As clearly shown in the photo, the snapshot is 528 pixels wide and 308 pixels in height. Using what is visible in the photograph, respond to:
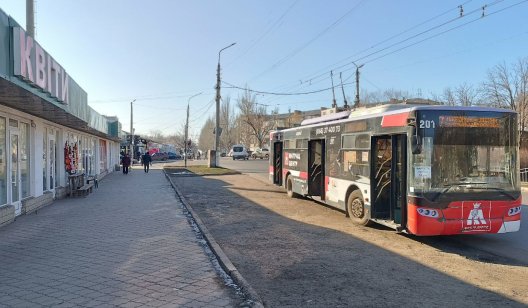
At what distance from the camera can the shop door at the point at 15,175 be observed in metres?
11.1

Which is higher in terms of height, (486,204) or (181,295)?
(486,204)

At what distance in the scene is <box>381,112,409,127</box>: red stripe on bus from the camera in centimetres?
892

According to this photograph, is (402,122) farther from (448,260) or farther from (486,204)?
(448,260)

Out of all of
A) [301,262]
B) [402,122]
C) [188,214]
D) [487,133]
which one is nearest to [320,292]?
[301,262]

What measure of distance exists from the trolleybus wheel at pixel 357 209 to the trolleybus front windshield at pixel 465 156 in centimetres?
223

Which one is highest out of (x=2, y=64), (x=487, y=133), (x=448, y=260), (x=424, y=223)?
(x=2, y=64)

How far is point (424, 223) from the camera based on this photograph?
8.38 metres

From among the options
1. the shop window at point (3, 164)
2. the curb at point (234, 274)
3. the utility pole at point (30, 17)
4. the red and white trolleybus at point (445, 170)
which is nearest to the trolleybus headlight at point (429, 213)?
the red and white trolleybus at point (445, 170)

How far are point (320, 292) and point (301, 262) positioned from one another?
154 centimetres

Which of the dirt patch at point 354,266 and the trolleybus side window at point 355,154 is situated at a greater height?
the trolleybus side window at point 355,154

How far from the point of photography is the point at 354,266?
23.7ft

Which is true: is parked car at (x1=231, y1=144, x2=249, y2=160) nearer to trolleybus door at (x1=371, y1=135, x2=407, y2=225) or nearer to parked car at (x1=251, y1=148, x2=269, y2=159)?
parked car at (x1=251, y1=148, x2=269, y2=159)

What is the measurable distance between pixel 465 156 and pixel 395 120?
4.99 ft

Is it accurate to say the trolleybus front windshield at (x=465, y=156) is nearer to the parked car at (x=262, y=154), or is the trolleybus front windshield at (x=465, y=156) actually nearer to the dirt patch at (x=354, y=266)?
the dirt patch at (x=354, y=266)
